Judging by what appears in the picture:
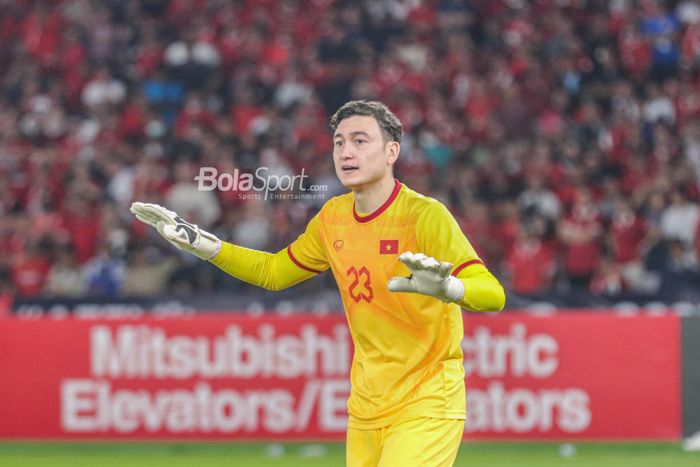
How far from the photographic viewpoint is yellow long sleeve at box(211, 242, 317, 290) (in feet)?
21.4

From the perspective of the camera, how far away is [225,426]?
41.2ft

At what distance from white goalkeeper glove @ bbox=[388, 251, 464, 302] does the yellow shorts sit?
74 cm

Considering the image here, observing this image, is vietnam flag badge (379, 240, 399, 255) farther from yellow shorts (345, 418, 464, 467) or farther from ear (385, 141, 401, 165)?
yellow shorts (345, 418, 464, 467)

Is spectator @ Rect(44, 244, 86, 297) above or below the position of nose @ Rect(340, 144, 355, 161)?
below

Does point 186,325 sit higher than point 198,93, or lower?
lower

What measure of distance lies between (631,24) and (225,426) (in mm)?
9950

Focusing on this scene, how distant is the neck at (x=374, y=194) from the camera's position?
6035mm

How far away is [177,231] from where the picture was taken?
6.42 meters

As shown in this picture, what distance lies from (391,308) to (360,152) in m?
0.69

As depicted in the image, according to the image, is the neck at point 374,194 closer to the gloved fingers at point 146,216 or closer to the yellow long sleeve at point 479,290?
the yellow long sleeve at point 479,290

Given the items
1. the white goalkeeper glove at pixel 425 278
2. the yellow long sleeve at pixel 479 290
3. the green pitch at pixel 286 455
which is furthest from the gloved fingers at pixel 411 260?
the green pitch at pixel 286 455

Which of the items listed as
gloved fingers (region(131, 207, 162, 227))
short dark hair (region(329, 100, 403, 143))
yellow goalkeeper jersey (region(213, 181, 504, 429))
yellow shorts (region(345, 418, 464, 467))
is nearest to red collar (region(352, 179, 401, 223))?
yellow goalkeeper jersey (region(213, 181, 504, 429))

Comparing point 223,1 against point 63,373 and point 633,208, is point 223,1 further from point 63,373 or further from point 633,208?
point 63,373

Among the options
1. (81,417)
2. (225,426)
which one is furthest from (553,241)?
(81,417)
